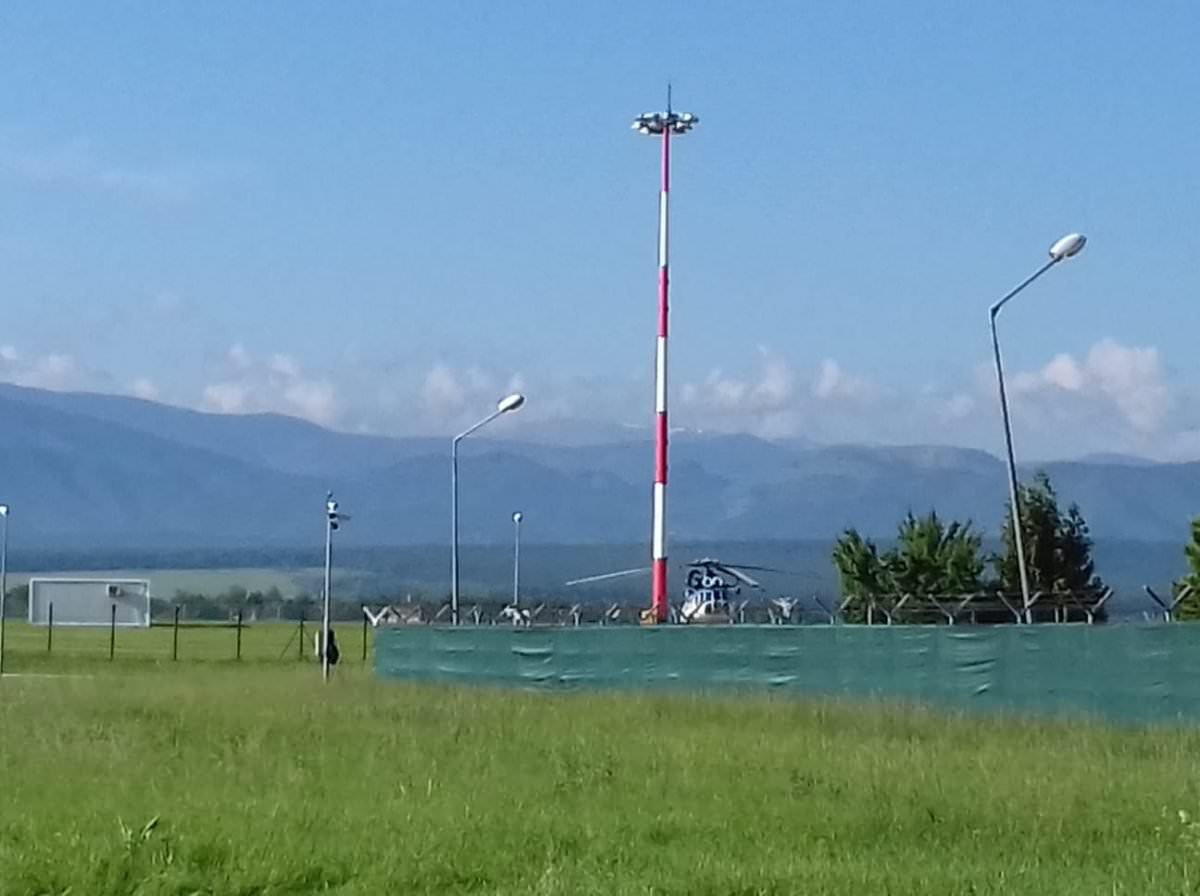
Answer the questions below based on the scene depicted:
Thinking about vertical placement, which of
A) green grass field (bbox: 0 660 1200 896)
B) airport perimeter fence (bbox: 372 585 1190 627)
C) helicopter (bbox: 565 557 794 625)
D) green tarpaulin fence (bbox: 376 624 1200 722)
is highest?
helicopter (bbox: 565 557 794 625)

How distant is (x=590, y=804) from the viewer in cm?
1944

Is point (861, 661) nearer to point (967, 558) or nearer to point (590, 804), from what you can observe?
point (590, 804)

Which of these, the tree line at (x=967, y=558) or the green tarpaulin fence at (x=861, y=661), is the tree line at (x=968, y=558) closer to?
the tree line at (x=967, y=558)

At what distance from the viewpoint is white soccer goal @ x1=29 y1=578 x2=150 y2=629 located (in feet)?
259

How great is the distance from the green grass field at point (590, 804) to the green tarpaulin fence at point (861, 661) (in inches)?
96.8

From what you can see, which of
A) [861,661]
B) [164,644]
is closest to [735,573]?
[164,644]

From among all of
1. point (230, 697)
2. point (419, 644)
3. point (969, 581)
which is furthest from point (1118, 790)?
point (969, 581)

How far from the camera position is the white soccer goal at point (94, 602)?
7881cm

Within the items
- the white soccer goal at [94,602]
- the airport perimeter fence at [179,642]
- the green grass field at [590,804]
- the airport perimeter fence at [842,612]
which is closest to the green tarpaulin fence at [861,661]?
the airport perimeter fence at [842,612]

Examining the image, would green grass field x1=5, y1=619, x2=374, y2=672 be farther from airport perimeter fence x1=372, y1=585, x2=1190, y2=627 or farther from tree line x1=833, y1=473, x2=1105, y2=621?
tree line x1=833, y1=473, x2=1105, y2=621

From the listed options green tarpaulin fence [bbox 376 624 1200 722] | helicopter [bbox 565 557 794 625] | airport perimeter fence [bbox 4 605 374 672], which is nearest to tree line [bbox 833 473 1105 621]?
helicopter [bbox 565 557 794 625]

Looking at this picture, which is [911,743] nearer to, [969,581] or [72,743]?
[72,743]

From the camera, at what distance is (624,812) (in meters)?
18.9

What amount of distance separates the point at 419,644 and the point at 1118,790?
2583 centimetres
